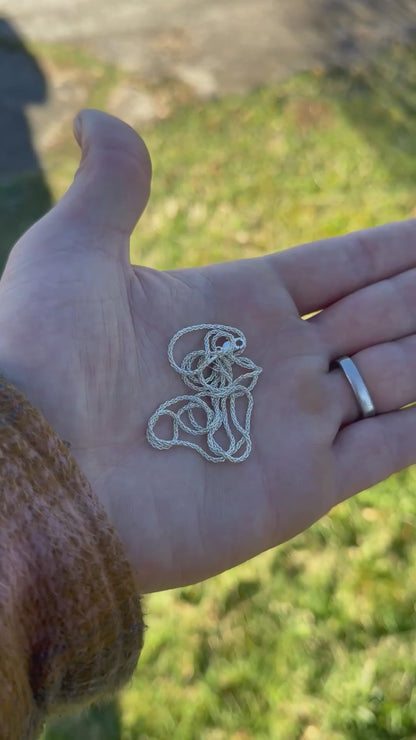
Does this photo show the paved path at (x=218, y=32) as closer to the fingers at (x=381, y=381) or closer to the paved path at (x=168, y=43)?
the paved path at (x=168, y=43)

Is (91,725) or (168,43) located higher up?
(168,43)

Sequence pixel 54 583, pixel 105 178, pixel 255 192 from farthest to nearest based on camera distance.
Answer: pixel 255 192 < pixel 105 178 < pixel 54 583

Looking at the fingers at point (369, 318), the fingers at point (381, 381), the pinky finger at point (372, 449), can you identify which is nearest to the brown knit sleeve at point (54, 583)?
the pinky finger at point (372, 449)

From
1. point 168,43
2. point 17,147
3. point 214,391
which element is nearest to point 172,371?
point 214,391

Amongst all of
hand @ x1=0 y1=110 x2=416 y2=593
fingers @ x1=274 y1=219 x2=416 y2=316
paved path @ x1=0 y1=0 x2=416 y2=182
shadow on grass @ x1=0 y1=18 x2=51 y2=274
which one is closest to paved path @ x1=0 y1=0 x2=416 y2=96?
paved path @ x1=0 y1=0 x2=416 y2=182

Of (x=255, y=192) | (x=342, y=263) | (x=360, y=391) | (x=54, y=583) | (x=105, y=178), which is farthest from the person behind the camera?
(x=255, y=192)

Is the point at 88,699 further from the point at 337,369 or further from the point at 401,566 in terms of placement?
the point at 401,566

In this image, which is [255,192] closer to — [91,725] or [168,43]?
[168,43]
